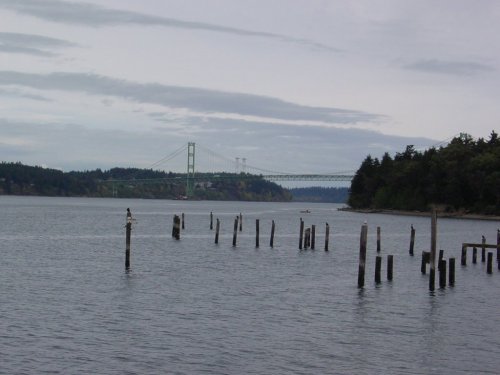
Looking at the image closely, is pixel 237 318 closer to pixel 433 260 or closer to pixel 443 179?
pixel 433 260

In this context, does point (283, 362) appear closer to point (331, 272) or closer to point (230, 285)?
point (230, 285)

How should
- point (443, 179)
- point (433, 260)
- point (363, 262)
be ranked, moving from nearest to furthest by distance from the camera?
point (433, 260) < point (363, 262) < point (443, 179)

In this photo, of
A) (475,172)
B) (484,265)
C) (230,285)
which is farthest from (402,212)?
(230,285)

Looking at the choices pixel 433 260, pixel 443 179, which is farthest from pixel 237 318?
pixel 443 179

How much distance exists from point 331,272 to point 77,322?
20417mm

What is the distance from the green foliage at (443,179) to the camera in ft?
456

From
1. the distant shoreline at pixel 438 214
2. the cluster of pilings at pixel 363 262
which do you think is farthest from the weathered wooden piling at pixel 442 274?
the distant shoreline at pixel 438 214

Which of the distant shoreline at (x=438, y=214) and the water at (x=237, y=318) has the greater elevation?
the distant shoreline at (x=438, y=214)

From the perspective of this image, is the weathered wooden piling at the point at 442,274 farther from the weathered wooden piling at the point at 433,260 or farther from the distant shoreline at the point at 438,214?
the distant shoreline at the point at 438,214

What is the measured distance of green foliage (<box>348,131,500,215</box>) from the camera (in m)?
139

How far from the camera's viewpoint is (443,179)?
481 feet

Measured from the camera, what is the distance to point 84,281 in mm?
37375

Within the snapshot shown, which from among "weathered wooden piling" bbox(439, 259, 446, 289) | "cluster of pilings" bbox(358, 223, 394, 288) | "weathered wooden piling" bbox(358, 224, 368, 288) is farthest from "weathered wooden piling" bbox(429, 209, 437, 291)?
"weathered wooden piling" bbox(358, 224, 368, 288)

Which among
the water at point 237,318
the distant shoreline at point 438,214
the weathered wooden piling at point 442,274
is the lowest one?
the water at point 237,318
